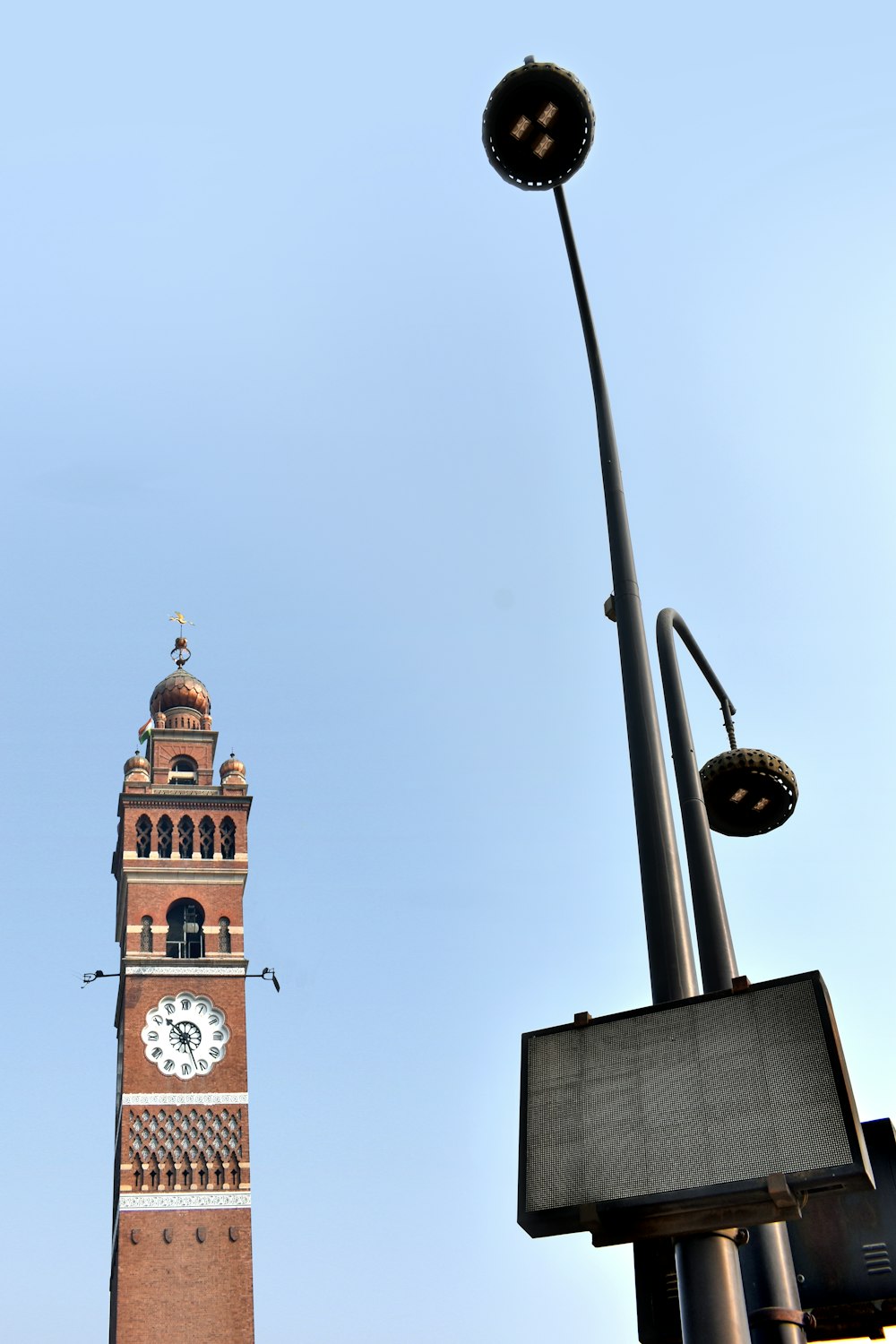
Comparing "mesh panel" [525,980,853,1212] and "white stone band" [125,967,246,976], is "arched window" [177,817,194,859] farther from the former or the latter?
"mesh panel" [525,980,853,1212]

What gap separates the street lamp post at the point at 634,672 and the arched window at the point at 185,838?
53.4 meters

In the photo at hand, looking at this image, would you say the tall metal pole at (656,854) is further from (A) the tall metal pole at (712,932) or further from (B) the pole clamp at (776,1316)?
(B) the pole clamp at (776,1316)

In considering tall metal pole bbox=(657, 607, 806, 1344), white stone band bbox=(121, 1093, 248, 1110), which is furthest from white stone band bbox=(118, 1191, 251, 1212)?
tall metal pole bbox=(657, 607, 806, 1344)

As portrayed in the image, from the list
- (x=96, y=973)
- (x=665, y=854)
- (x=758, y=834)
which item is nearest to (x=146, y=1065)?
(x=96, y=973)

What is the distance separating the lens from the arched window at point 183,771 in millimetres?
62562

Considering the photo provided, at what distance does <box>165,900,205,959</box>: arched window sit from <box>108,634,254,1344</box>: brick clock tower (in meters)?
0.05

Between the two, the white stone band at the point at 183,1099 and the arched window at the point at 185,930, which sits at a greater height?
the arched window at the point at 185,930

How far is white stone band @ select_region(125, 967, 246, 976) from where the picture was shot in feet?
187

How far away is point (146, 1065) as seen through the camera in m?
55.1

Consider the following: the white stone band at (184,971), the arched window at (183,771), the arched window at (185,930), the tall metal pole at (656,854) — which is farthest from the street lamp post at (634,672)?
the arched window at (183,771)

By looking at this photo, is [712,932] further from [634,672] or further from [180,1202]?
[180,1202]

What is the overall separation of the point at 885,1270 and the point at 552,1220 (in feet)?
10.2

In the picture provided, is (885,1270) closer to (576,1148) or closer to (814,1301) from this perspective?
(814,1301)

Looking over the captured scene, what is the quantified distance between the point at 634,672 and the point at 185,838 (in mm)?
55115
